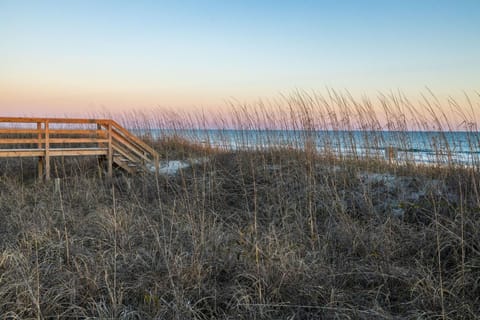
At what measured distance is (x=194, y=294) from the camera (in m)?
2.79

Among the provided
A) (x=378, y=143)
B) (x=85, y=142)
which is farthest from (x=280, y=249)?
(x=85, y=142)

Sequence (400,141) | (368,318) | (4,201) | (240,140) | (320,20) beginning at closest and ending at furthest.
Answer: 1. (368,318)
2. (4,201)
3. (400,141)
4. (240,140)
5. (320,20)

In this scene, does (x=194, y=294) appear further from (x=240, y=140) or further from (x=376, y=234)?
(x=240, y=140)

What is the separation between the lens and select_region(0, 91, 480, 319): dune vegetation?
2.65 metres

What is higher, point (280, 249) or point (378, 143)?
point (378, 143)

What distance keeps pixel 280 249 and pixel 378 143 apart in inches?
150

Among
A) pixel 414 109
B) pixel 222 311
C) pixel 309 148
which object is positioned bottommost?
pixel 222 311

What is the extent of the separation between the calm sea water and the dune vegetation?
43 mm

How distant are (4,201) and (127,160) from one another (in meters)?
4.18

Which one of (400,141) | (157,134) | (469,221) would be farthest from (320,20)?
(469,221)

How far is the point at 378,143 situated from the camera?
645cm

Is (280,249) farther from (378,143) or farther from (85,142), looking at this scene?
(85,142)

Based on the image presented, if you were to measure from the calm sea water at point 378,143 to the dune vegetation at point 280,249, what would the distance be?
1.7 inches

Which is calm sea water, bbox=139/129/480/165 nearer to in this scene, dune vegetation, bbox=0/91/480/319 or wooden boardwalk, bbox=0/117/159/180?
dune vegetation, bbox=0/91/480/319
